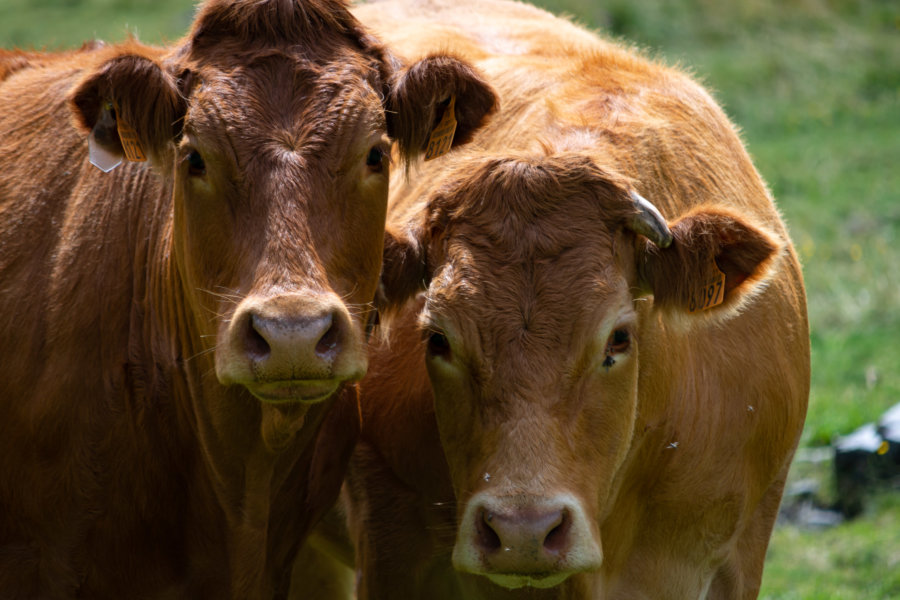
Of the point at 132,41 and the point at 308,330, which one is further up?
the point at 132,41

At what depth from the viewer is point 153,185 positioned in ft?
16.8

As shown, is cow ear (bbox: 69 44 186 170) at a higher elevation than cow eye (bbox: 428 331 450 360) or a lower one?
higher

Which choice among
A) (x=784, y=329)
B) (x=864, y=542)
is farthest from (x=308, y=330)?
(x=864, y=542)

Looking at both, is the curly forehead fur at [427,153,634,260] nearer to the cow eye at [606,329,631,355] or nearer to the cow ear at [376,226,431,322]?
the cow ear at [376,226,431,322]

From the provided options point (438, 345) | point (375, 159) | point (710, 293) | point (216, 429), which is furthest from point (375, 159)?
point (710, 293)

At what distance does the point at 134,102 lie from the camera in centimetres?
450

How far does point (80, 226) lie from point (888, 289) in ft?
29.0

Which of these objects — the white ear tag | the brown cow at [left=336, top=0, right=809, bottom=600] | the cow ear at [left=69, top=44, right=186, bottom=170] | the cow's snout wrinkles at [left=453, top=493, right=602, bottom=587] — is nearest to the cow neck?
the white ear tag

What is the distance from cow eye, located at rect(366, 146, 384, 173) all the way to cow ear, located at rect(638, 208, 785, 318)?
102cm

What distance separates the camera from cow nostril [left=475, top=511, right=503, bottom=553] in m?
4.02

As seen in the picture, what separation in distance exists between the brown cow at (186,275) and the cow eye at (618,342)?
0.89 metres

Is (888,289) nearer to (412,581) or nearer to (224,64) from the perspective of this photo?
(412,581)

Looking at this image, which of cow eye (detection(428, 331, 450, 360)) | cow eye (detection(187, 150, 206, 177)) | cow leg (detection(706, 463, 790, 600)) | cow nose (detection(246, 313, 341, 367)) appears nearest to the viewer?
cow nose (detection(246, 313, 341, 367))

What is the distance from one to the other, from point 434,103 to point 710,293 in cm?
129
